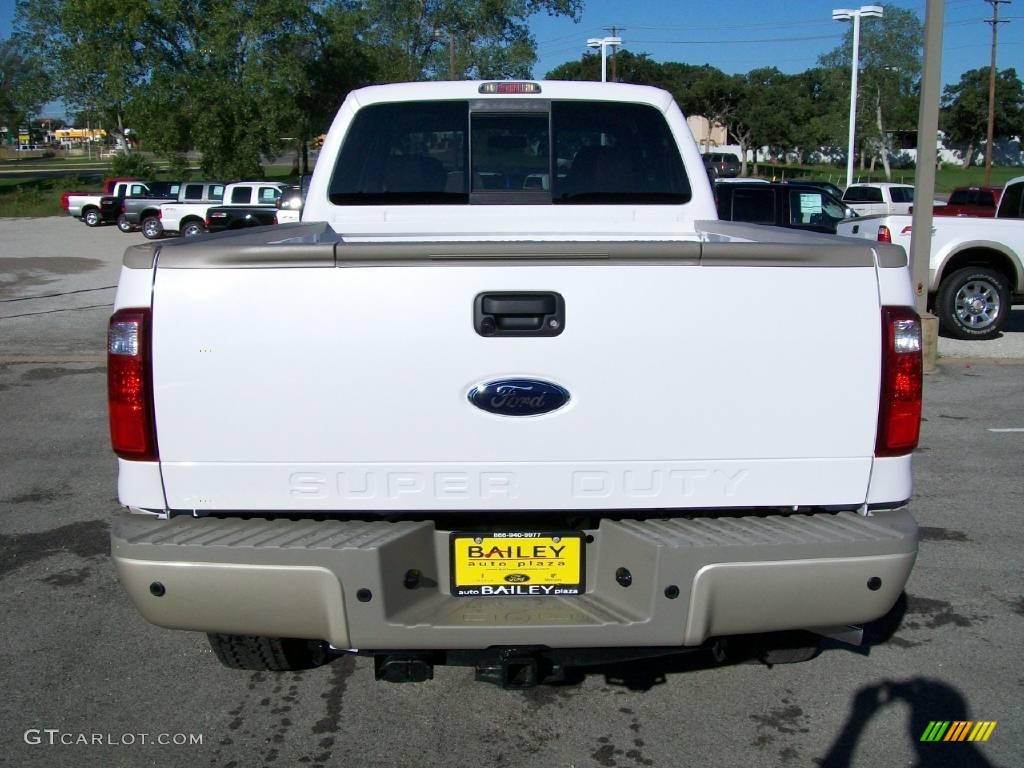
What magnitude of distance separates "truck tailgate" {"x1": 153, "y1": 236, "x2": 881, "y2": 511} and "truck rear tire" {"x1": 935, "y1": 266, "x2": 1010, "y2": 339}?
10.2 m

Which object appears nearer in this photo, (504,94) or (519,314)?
(519,314)

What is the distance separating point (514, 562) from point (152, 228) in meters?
31.4

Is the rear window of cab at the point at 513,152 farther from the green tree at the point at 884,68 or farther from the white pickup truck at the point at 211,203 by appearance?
the green tree at the point at 884,68

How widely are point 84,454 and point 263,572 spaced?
5.05 meters

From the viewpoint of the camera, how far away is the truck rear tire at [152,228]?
31.7 metres

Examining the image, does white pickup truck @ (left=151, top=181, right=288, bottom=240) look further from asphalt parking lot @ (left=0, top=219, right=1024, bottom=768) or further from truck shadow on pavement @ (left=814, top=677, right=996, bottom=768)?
truck shadow on pavement @ (left=814, top=677, right=996, bottom=768)

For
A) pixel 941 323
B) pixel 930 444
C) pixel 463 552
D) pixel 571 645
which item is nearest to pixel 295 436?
pixel 463 552

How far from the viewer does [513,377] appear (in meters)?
2.92

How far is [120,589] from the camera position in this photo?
4.95 m

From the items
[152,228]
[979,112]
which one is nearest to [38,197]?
[152,228]

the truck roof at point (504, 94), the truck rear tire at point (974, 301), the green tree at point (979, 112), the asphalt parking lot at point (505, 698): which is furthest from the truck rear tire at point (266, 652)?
the green tree at point (979, 112)

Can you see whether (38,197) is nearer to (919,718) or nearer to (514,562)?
(514,562)
